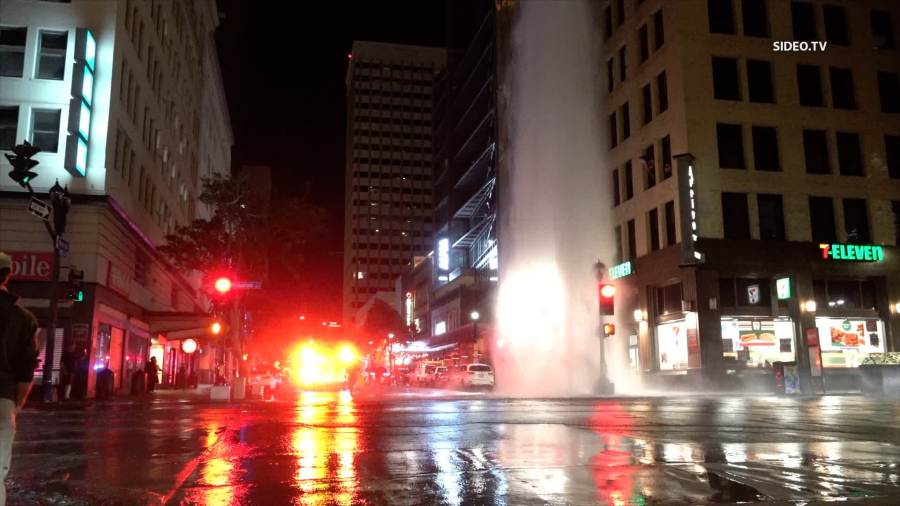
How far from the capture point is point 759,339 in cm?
3412

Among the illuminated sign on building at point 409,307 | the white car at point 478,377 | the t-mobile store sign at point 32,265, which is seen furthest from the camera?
the illuminated sign on building at point 409,307

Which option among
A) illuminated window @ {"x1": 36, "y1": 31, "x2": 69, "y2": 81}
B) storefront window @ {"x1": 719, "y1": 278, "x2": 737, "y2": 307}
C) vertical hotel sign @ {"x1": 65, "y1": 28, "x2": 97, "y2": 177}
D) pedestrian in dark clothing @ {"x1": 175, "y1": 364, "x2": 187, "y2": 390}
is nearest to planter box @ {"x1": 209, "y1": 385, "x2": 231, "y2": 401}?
vertical hotel sign @ {"x1": 65, "y1": 28, "x2": 97, "y2": 177}

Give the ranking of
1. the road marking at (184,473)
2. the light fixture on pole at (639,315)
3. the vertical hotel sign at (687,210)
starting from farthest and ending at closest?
the light fixture on pole at (639,315), the vertical hotel sign at (687,210), the road marking at (184,473)

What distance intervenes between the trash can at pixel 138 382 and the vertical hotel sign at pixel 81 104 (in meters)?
9.48

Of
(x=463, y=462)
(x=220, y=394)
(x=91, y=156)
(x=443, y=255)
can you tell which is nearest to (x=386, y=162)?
(x=443, y=255)

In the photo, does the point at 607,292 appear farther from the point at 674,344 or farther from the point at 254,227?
the point at 254,227

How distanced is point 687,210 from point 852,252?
8.74 metres

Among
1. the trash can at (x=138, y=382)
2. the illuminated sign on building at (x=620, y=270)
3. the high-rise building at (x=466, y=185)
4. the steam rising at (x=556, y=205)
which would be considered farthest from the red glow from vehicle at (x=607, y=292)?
the high-rise building at (x=466, y=185)

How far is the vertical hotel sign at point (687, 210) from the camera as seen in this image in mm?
33375

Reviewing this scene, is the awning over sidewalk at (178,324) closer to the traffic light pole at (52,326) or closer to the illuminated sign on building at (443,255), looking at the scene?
the traffic light pole at (52,326)

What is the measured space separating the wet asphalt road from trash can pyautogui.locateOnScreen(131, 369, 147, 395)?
60.8 feet

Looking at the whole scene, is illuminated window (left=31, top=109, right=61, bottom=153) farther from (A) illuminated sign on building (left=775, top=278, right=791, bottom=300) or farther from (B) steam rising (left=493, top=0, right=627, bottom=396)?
(A) illuminated sign on building (left=775, top=278, right=791, bottom=300)

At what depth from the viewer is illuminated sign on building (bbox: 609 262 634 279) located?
39906mm

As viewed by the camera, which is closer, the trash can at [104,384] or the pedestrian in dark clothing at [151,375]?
the trash can at [104,384]
